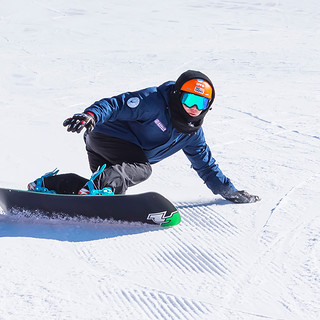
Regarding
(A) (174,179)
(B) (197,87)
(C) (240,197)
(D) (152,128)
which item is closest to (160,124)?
(D) (152,128)

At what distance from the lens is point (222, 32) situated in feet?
40.5

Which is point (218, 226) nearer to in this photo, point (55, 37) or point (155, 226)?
point (155, 226)

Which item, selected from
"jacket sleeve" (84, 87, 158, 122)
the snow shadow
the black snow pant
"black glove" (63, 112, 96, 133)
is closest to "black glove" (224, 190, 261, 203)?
the black snow pant

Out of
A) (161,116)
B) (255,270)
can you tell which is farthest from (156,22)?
(255,270)

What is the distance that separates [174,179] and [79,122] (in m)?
1.70

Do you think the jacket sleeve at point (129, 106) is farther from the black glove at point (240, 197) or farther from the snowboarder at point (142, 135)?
the black glove at point (240, 197)

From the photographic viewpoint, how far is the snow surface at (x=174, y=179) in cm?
280

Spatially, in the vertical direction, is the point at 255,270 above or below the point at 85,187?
below

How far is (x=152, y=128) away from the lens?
12.8 feet

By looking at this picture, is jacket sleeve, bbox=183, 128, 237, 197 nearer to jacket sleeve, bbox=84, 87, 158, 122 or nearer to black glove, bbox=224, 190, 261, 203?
black glove, bbox=224, 190, 261, 203

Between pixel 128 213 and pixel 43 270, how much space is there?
811 millimetres

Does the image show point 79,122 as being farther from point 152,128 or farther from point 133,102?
point 152,128

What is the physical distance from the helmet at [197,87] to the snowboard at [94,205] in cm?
74

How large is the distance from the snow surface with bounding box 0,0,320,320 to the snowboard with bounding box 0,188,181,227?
0.08m
